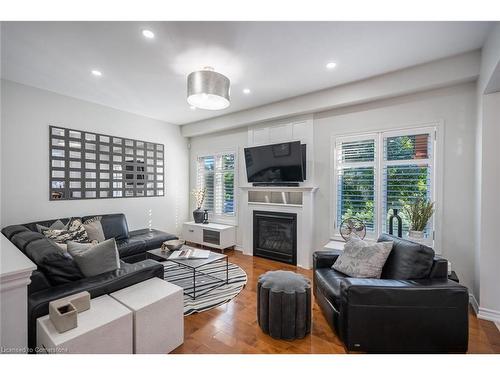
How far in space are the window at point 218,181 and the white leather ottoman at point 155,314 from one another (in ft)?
10.4

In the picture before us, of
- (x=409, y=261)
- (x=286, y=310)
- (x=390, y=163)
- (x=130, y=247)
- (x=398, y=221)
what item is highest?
(x=390, y=163)

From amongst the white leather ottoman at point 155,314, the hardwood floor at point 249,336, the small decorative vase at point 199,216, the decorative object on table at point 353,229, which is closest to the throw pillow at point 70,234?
the white leather ottoman at point 155,314

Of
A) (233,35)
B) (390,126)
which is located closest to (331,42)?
(233,35)

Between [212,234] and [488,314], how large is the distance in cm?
409

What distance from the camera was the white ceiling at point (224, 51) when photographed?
82.4 inches

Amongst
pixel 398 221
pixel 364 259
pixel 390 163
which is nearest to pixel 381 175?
→ pixel 390 163

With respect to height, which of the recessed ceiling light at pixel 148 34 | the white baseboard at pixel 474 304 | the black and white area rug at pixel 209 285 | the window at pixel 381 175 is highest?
the recessed ceiling light at pixel 148 34

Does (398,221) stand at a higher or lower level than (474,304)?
higher

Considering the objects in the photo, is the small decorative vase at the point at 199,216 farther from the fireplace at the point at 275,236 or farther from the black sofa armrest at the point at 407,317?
the black sofa armrest at the point at 407,317

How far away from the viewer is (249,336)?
2.06 meters

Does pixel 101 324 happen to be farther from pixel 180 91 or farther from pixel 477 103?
pixel 477 103

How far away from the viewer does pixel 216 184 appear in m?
5.32

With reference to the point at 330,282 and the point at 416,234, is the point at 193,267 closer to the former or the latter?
the point at 330,282

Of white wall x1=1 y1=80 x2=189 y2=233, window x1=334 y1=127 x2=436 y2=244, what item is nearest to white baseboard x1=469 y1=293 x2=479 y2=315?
window x1=334 y1=127 x2=436 y2=244
